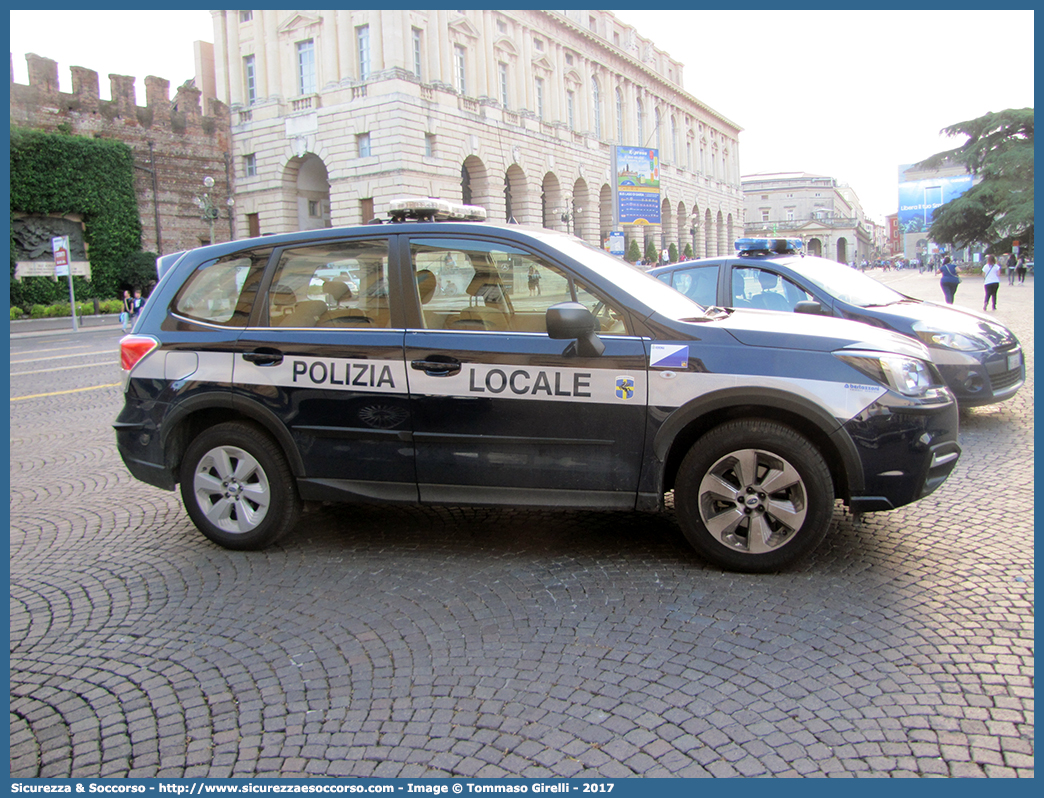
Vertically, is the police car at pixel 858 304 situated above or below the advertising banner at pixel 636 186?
below

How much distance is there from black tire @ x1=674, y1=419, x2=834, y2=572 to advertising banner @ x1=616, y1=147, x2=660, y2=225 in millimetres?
42216

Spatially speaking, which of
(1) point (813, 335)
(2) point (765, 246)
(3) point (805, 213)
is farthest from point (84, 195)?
(3) point (805, 213)

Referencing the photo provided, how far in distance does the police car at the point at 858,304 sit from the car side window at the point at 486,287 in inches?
131

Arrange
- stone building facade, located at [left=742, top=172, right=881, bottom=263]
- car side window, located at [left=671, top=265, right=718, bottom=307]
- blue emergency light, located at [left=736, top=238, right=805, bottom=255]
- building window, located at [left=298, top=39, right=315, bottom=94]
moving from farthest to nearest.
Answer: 1. stone building facade, located at [left=742, top=172, right=881, bottom=263]
2. building window, located at [left=298, top=39, right=315, bottom=94]
3. blue emergency light, located at [left=736, top=238, right=805, bottom=255]
4. car side window, located at [left=671, top=265, right=718, bottom=307]

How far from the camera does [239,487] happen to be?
448 cm

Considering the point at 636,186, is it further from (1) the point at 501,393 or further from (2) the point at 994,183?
(1) the point at 501,393

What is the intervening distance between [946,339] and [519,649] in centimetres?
550

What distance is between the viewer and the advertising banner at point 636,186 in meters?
45.0

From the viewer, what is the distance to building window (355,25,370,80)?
42875 millimetres

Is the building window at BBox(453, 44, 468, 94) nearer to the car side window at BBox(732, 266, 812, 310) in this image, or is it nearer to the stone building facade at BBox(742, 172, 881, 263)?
the car side window at BBox(732, 266, 812, 310)

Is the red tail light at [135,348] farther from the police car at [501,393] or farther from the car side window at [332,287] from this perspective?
the car side window at [332,287]

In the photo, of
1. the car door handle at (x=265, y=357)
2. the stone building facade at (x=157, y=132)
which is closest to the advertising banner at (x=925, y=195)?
the stone building facade at (x=157, y=132)

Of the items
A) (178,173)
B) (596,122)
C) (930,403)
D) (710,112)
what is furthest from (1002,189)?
(930,403)

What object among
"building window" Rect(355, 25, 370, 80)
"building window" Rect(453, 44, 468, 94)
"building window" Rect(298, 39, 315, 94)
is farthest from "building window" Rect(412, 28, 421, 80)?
"building window" Rect(298, 39, 315, 94)
